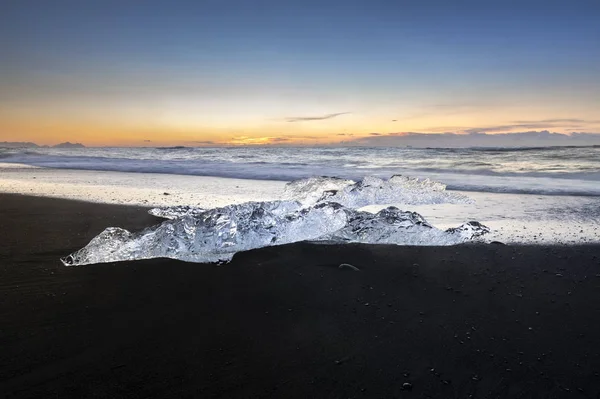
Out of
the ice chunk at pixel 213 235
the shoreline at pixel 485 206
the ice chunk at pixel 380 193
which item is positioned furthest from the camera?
the ice chunk at pixel 380 193

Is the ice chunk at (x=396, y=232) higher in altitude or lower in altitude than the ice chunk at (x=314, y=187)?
lower

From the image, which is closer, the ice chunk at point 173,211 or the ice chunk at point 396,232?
the ice chunk at point 396,232

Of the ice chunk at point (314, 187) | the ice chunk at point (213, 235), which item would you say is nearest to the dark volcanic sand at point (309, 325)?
the ice chunk at point (213, 235)

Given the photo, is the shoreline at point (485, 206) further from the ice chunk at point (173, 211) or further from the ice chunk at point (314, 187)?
the ice chunk at point (173, 211)

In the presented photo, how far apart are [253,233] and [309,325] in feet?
6.21

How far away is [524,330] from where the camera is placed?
101 inches

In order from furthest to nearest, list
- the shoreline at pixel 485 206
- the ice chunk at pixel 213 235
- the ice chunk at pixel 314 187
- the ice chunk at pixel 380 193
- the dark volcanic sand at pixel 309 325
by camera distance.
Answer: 1. the ice chunk at pixel 314 187
2. the ice chunk at pixel 380 193
3. the shoreline at pixel 485 206
4. the ice chunk at pixel 213 235
5. the dark volcanic sand at pixel 309 325

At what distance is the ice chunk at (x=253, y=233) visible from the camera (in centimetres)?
403

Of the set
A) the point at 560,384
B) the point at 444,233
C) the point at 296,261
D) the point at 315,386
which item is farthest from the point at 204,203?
the point at 560,384

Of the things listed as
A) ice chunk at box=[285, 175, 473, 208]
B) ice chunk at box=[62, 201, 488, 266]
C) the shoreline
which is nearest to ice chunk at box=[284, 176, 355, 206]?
ice chunk at box=[285, 175, 473, 208]

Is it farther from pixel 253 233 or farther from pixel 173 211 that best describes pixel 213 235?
pixel 173 211

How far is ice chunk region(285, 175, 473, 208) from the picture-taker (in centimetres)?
713

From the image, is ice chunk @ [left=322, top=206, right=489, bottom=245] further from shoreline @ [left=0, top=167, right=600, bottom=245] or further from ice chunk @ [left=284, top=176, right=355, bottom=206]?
ice chunk @ [left=284, top=176, right=355, bottom=206]

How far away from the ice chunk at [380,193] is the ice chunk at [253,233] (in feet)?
6.94
